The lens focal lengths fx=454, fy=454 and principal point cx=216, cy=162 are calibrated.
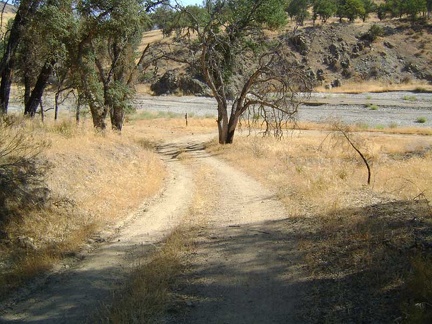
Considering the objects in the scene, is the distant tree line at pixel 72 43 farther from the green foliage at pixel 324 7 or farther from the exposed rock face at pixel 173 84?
the green foliage at pixel 324 7

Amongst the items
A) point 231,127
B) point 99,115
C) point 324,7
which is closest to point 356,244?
point 99,115

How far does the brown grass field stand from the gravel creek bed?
2915 centimetres

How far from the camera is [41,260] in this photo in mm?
7031

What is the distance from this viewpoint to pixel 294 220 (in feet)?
30.2

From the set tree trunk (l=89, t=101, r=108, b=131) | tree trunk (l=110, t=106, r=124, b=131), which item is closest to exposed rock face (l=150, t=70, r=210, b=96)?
tree trunk (l=110, t=106, r=124, b=131)

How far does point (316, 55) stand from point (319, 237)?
7800cm

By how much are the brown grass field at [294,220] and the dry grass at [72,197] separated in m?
0.02

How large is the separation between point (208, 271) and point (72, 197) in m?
4.31

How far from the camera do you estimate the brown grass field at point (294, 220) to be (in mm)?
5324

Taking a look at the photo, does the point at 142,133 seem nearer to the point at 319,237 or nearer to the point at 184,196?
the point at 184,196

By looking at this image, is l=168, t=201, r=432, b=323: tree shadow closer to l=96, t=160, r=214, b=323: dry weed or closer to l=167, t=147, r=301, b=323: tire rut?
l=167, t=147, r=301, b=323: tire rut

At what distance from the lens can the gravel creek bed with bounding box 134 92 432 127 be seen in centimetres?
4578

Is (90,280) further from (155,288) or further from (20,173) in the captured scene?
(20,173)

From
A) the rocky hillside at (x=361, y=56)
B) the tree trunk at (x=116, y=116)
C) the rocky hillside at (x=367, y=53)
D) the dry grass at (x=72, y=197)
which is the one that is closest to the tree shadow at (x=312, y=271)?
the dry grass at (x=72, y=197)
